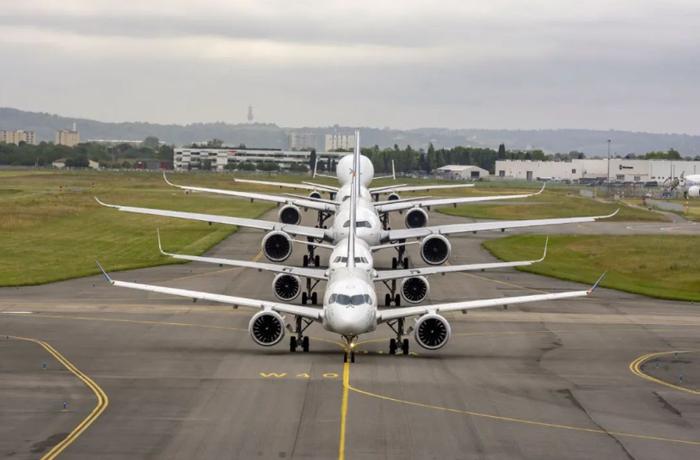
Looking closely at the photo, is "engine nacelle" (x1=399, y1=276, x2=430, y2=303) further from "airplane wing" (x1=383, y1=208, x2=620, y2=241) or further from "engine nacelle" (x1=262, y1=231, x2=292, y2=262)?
"engine nacelle" (x1=262, y1=231, x2=292, y2=262)

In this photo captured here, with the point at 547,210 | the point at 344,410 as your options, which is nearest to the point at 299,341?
the point at 344,410

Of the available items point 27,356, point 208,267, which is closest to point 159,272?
point 208,267

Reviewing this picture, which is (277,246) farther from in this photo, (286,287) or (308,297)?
(308,297)

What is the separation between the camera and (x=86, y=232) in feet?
375

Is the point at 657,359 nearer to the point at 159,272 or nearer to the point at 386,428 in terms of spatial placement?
the point at 386,428

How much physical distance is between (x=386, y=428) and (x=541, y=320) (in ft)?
89.0

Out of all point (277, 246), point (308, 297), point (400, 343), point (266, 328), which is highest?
point (277, 246)

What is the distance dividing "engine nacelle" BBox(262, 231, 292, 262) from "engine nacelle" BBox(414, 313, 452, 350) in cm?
3220

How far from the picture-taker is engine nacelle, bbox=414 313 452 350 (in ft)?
158

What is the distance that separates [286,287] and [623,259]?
39631 mm

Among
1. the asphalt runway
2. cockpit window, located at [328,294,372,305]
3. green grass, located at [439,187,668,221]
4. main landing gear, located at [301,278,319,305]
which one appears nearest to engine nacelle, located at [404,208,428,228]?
the asphalt runway

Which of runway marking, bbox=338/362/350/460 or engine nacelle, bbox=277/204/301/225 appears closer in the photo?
runway marking, bbox=338/362/350/460

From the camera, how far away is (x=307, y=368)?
45.9 meters

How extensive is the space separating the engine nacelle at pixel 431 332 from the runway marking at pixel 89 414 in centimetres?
1302
